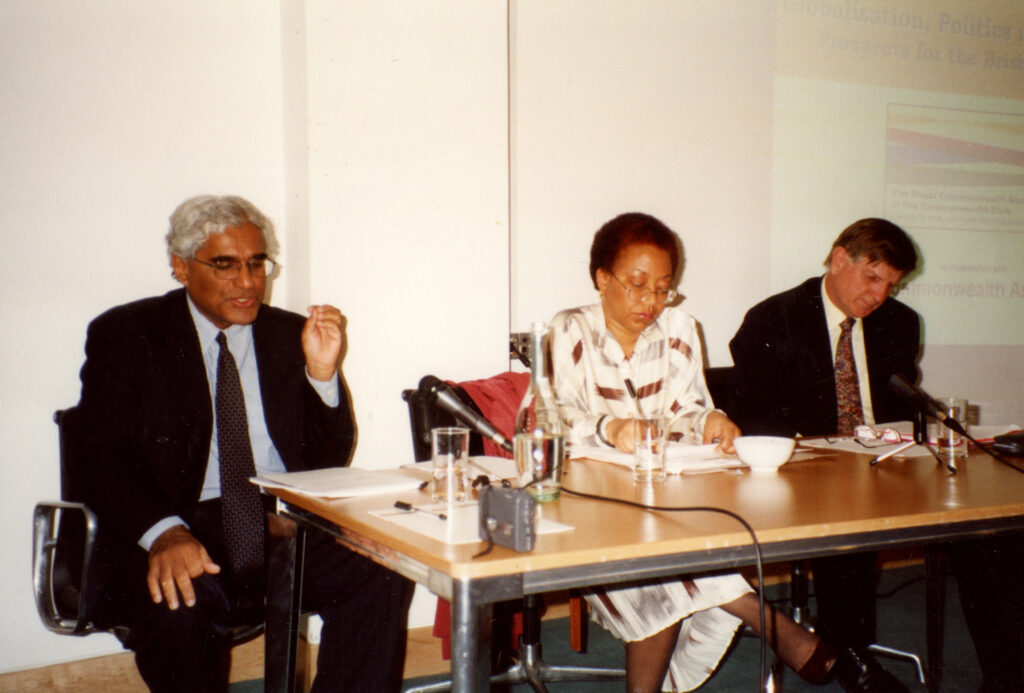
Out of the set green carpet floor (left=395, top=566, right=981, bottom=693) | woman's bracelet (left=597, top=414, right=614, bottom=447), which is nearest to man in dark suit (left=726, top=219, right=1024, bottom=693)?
green carpet floor (left=395, top=566, right=981, bottom=693)

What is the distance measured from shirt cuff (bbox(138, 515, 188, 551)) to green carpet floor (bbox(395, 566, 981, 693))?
0.88 metres

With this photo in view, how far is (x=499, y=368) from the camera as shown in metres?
2.72

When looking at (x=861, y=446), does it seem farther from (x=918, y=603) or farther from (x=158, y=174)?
(x=158, y=174)

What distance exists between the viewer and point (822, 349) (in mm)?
2713

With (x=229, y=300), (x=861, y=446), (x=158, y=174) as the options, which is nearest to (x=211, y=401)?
(x=229, y=300)

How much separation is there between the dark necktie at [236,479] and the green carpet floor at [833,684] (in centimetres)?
75

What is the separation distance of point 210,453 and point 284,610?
0.54m

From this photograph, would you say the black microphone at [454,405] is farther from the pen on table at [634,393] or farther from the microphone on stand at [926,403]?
the microphone on stand at [926,403]

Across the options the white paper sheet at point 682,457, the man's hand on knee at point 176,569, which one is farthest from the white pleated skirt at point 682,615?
the man's hand on knee at point 176,569

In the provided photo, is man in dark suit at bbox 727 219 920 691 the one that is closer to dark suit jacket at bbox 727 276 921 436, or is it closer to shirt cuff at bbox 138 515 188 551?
dark suit jacket at bbox 727 276 921 436

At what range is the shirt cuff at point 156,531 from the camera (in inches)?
66.9

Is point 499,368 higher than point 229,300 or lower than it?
lower

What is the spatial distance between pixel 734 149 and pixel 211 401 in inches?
93.0

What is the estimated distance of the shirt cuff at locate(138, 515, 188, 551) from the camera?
66.9 inches
